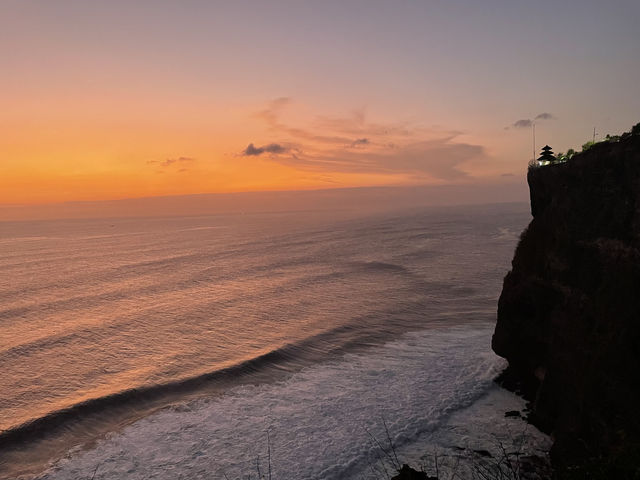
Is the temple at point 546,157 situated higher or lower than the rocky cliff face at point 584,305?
higher

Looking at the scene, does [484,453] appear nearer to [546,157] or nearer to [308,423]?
[308,423]

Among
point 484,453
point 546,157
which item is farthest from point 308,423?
point 546,157

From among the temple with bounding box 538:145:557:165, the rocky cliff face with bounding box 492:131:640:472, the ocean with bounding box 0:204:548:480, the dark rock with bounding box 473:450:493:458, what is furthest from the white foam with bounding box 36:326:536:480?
the temple with bounding box 538:145:557:165

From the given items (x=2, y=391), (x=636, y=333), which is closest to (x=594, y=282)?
(x=636, y=333)

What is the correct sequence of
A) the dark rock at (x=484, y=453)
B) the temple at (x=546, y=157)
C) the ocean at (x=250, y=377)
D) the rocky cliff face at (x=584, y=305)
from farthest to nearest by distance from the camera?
the temple at (x=546, y=157), the ocean at (x=250, y=377), the dark rock at (x=484, y=453), the rocky cliff face at (x=584, y=305)

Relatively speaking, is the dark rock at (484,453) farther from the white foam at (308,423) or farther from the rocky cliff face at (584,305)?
the rocky cliff face at (584,305)

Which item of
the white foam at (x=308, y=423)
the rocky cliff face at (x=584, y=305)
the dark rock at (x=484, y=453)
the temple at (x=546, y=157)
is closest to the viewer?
the rocky cliff face at (x=584, y=305)

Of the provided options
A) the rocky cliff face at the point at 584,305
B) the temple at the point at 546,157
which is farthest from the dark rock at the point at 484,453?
the temple at the point at 546,157
